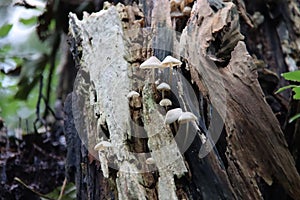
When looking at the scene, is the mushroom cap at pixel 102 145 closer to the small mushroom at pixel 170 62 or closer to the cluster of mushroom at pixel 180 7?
the small mushroom at pixel 170 62

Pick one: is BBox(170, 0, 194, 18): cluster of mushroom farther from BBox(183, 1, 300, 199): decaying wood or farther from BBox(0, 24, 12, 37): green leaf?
BBox(0, 24, 12, 37): green leaf

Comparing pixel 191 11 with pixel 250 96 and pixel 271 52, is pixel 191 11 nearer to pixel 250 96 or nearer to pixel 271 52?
pixel 250 96

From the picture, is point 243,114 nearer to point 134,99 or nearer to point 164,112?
point 164,112

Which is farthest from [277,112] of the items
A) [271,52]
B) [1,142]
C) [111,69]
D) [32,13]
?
[32,13]

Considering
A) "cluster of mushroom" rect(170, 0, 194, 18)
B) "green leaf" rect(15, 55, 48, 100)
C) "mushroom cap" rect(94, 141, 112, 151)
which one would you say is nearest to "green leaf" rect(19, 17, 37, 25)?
"green leaf" rect(15, 55, 48, 100)

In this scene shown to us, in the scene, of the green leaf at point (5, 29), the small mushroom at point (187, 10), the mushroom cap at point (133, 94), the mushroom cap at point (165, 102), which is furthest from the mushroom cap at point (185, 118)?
the green leaf at point (5, 29)

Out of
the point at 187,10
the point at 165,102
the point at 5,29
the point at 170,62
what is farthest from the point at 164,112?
the point at 5,29

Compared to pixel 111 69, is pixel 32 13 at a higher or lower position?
higher
